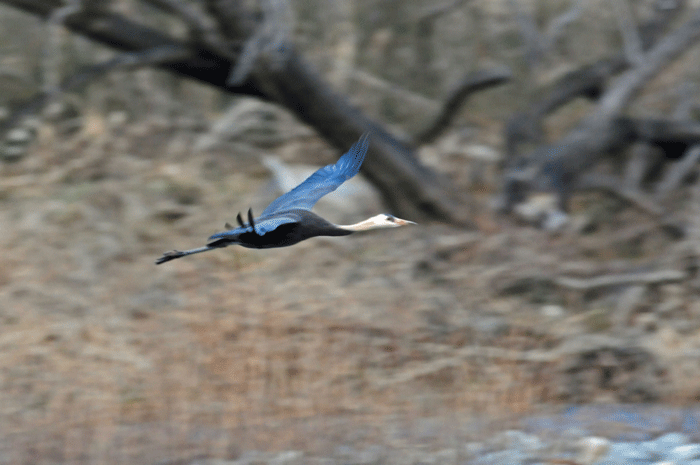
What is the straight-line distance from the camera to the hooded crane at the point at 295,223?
11.3ft

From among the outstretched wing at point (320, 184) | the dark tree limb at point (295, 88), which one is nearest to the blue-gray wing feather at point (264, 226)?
the outstretched wing at point (320, 184)

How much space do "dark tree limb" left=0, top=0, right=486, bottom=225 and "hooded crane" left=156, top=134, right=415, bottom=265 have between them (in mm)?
3182

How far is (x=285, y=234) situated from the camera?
3615mm

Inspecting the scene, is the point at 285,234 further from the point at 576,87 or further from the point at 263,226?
the point at 576,87

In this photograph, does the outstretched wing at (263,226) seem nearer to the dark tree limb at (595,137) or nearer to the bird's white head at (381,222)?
the bird's white head at (381,222)

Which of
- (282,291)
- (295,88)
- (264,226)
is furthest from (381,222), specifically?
(295,88)

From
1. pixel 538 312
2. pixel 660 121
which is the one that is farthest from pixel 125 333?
pixel 660 121

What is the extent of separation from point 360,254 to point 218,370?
87.7 inches

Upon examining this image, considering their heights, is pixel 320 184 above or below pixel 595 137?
below

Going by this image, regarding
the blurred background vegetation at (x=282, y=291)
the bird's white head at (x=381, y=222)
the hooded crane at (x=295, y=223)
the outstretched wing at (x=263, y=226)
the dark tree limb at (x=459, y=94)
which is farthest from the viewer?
the dark tree limb at (x=459, y=94)

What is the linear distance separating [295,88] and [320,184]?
3.63 meters

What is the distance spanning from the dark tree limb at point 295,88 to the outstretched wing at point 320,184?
312 centimetres

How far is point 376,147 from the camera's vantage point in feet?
26.5

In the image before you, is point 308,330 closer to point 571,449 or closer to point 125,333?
point 125,333
